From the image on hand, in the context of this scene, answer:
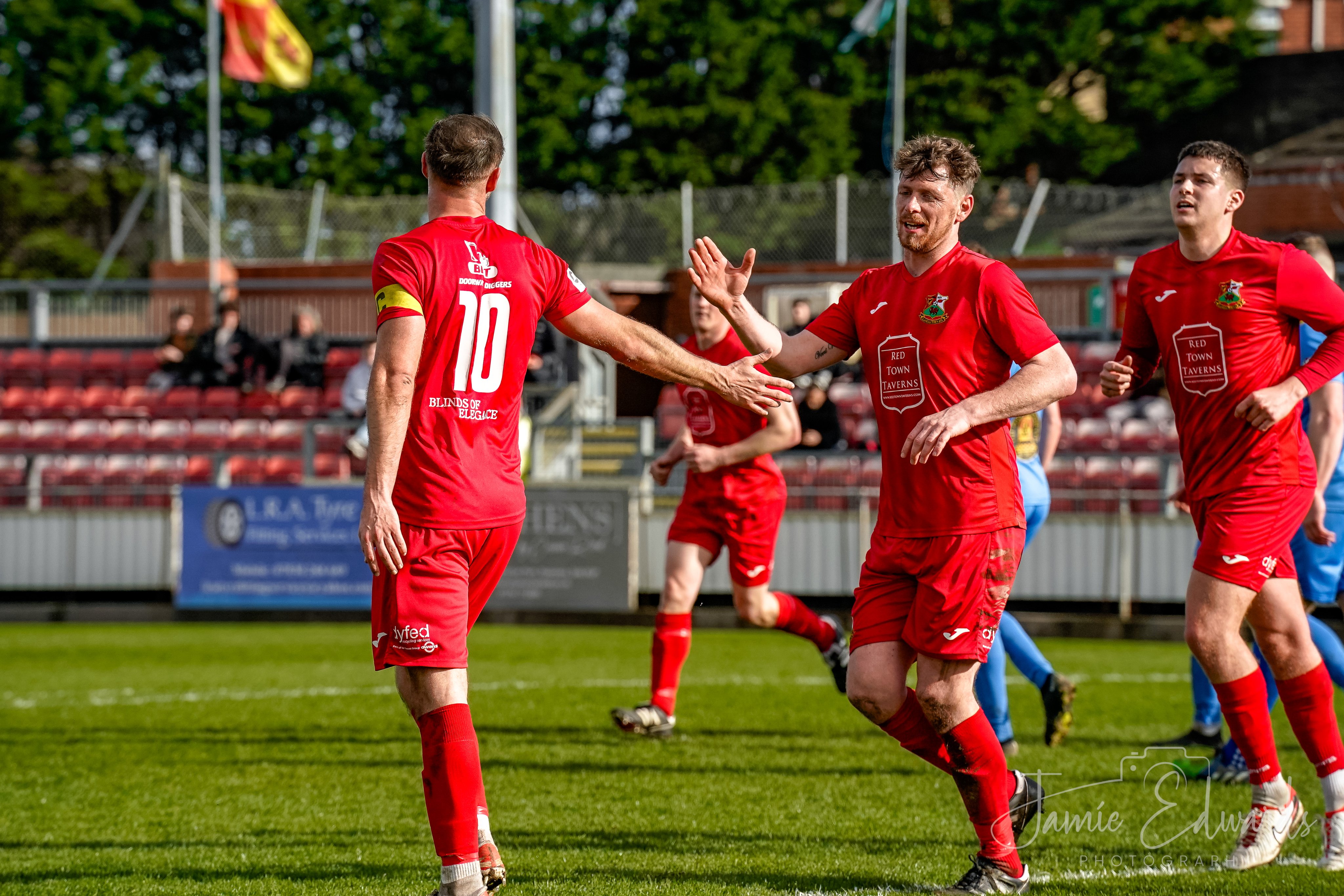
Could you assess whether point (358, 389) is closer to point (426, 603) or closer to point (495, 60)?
point (495, 60)

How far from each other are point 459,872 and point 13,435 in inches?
628

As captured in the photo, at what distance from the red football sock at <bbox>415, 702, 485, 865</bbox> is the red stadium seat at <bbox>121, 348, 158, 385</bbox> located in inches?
658

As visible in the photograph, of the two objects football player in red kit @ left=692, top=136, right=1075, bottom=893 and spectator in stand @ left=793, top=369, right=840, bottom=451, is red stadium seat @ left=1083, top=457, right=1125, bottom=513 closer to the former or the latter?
spectator in stand @ left=793, top=369, right=840, bottom=451

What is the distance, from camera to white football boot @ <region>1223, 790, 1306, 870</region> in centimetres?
475

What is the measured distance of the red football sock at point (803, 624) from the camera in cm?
760

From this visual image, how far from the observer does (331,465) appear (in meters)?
15.2

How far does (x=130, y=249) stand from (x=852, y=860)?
74.9 feet

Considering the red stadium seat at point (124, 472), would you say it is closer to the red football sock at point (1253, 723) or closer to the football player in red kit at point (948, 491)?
the football player in red kit at point (948, 491)

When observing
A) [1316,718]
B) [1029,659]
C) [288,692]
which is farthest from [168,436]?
[1316,718]

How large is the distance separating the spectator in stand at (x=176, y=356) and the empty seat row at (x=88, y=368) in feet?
1.63

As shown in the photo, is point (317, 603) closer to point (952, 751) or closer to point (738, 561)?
point (738, 561)

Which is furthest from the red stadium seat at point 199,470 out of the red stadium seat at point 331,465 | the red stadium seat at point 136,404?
the red stadium seat at point 136,404

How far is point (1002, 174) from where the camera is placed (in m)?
38.3

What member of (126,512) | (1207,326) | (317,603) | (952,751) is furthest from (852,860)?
(126,512)
